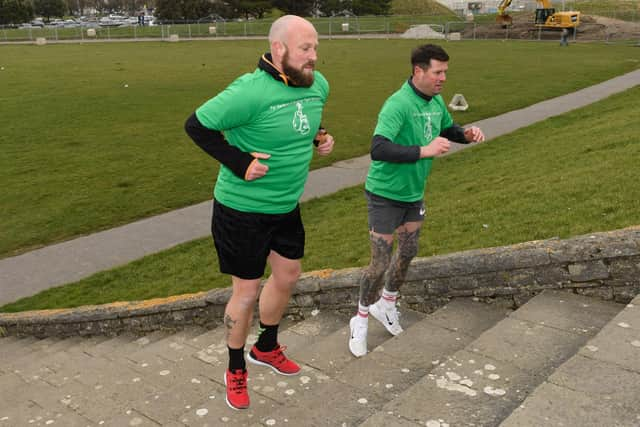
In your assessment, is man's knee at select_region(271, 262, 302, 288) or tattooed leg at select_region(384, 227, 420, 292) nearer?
man's knee at select_region(271, 262, 302, 288)

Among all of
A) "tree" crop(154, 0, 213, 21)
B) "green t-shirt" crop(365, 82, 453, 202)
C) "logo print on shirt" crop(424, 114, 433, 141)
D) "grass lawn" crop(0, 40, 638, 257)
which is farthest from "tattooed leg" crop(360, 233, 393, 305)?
"tree" crop(154, 0, 213, 21)

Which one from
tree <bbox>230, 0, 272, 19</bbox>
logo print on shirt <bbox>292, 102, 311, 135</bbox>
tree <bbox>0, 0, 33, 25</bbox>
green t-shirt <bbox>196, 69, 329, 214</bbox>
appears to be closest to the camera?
green t-shirt <bbox>196, 69, 329, 214</bbox>

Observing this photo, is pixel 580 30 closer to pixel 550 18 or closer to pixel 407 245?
pixel 550 18

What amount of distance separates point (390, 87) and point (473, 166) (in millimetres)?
10576

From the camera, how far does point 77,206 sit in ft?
28.7

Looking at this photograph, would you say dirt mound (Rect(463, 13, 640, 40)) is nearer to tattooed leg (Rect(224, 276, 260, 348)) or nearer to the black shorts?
the black shorts

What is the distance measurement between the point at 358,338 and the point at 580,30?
47.0 metres

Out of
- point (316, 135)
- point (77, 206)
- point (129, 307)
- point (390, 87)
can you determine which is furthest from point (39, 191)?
point (390, 87)

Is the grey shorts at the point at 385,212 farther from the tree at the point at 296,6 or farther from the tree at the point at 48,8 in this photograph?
the tree at the point at 48,8

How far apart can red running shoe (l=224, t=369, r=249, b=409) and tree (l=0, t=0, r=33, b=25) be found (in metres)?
83.5

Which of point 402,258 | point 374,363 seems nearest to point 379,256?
point 402,258

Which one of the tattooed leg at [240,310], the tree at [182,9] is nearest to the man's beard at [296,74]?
the tattooed leg at [240,310]

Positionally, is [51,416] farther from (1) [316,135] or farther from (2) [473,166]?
(2) [473,166]

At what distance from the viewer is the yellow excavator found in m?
43.0
